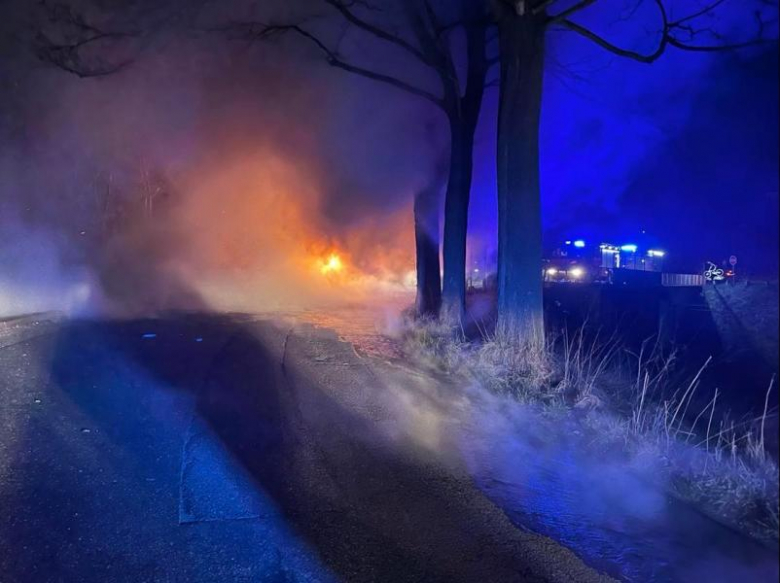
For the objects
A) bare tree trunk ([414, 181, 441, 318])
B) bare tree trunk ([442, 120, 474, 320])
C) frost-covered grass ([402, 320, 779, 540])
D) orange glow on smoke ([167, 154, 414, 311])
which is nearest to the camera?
frost-covered grass ([402, 320, 779, 540])

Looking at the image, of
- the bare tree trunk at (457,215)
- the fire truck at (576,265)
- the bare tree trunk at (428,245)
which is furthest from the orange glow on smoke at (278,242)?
the bare tree trunk at (457,215)

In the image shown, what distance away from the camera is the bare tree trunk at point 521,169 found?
21.9 ft

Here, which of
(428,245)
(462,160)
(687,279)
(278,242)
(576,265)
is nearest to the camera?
(687,279)

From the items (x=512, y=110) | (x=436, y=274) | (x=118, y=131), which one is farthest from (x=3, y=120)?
(x=512, y=110)

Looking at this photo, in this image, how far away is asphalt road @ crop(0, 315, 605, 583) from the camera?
106 inches

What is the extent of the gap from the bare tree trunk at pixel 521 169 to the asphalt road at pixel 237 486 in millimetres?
1616

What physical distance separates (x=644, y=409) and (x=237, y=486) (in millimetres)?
2780

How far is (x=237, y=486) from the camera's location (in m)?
3.48

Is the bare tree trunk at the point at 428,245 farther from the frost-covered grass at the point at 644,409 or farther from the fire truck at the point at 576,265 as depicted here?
the fire truck at the point at 576,265

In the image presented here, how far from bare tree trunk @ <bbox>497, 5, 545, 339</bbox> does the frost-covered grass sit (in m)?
0.39

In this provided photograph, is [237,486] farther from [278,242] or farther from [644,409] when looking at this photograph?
[278,242]

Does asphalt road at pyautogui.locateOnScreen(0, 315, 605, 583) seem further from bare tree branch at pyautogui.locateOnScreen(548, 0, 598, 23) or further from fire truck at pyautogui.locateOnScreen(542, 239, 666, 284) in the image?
fire truck at pyautogui.locateOnScreen(542, 239, 666, 284)

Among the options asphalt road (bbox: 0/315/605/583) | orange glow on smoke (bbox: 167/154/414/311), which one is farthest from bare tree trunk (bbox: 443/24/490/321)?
orange glow on smoke (bbox: 167/154/414/311)

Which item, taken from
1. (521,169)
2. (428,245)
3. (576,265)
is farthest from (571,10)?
(576,265)
